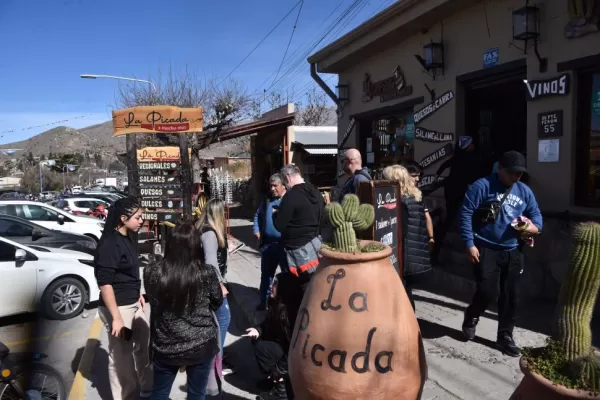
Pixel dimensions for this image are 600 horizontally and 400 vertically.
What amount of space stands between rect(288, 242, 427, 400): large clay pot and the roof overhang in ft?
19.2

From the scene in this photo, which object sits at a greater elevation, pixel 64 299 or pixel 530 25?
pixel 530 25

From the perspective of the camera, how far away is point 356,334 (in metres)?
2.42

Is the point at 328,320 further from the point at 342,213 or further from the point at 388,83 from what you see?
the point at 388,83

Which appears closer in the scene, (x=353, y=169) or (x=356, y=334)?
(x=356, y=334)

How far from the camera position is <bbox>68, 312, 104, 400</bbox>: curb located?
13.6ft

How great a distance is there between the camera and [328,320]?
8.14 feet

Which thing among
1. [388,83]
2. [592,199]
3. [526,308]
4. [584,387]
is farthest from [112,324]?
[388,83]

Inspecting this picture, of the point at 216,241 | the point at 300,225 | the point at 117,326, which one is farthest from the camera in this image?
the point at 300,225

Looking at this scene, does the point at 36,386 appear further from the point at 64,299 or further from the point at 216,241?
the point at 64,299

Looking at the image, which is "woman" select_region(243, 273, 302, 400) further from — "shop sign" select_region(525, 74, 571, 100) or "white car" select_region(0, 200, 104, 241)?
"white car" select_region(0, 200, 104, 241)

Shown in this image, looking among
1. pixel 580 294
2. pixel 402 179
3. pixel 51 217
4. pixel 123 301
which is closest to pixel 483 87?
pixel 402 179

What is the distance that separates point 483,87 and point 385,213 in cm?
432

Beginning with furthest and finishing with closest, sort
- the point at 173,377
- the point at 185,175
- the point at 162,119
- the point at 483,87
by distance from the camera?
the point at 185,175
the point at 162,119
the point at 483,87
the point at 173,377

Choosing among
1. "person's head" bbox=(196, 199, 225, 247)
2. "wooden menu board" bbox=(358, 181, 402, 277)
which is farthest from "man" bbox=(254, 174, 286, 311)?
"wooden menu board" bbox=(358, 181, 402, 277)
